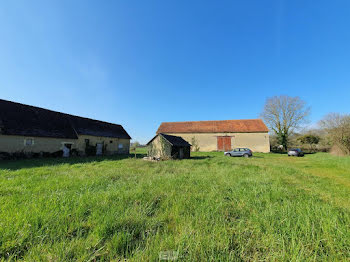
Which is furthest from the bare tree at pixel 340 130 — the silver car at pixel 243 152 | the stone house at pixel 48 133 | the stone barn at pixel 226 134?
the stone house at pixel 48 133

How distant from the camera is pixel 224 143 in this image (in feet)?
90.0

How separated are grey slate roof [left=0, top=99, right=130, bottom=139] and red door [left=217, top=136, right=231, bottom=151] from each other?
20.5 m

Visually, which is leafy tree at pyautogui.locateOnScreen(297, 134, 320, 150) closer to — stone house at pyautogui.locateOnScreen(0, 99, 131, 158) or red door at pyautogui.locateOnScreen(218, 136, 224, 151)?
red door at pyautogui.locateOnScreen(218, 136, 224, 151)

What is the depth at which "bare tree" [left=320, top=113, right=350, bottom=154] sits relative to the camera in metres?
18.1

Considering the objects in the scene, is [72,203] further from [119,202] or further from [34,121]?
[34,121]

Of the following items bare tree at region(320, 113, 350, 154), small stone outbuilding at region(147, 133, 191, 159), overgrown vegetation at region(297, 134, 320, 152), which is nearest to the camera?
small stone outbuilding at region(147, 133, 191, 159)

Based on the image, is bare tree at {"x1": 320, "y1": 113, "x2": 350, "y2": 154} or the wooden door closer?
bare tree at {"x1": 320, "y1": 113, "x2": 350, "y2": 154}

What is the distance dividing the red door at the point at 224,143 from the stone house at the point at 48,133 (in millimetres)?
19476

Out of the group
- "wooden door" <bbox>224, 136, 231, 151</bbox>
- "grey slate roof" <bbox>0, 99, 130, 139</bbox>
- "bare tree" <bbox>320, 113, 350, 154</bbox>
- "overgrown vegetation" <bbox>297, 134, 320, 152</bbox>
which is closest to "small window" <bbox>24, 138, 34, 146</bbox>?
"grey slate roof" <bbox>0, 99, 130, 139</bbox>

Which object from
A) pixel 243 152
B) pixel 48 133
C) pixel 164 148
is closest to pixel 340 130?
pixel 243 152

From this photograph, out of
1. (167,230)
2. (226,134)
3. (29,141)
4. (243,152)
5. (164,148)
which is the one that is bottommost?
(167,230)

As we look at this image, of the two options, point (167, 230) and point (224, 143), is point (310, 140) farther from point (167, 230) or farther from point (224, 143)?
point (167, 230)

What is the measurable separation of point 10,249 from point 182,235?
239 centimetres

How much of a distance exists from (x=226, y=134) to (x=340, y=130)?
50.2ft
